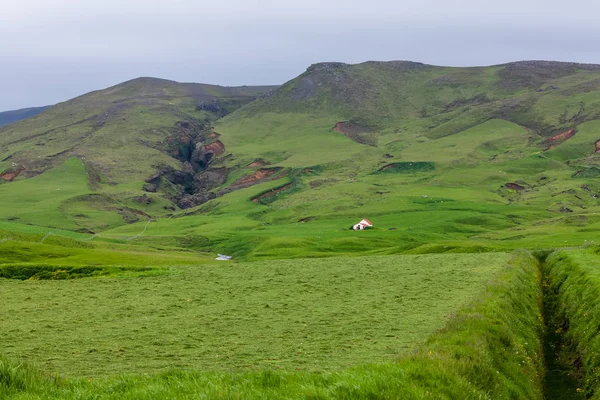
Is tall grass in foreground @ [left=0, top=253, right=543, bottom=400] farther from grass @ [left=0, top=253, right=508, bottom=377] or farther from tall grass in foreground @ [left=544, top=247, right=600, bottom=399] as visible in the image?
grass @ [left=0, top=253, right=508, bottom=377]

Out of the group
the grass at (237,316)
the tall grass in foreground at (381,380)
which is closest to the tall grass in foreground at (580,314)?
the tall grass in foreground at (381,380)

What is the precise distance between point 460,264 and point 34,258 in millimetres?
46294

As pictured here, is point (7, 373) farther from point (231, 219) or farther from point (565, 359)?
point (231, 219)

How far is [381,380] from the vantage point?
15.5 m

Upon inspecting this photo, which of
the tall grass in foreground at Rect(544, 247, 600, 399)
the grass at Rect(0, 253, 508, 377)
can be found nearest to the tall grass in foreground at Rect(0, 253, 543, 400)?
the tall grass in foreground at Rect(544, 247, 600, 399)

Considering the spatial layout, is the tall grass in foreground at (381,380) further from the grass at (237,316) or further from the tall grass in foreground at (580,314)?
the grass at (237,316)

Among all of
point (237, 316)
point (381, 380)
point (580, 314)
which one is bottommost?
point (580, 314)

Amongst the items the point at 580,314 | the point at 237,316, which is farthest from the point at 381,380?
the point at 580,314

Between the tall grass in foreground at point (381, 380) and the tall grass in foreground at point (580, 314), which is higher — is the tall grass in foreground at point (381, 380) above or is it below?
above

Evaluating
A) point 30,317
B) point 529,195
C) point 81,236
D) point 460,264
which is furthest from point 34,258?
point 529,195

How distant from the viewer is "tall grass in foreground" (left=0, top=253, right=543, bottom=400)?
14.0 m

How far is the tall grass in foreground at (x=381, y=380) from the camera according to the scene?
550 inches

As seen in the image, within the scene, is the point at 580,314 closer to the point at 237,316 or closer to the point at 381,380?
the point at 237,316

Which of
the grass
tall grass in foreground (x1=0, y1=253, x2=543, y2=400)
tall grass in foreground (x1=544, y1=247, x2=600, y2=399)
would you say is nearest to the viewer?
tall grass in foreground (x1=0, y1=253, x2=543, y2=400)
